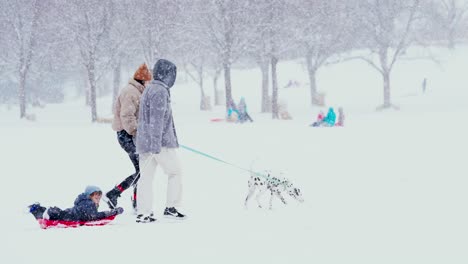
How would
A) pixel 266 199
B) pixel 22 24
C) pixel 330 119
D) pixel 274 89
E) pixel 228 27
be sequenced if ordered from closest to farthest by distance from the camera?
pixel 266 199 → pixel 330 119 → pixel 228 27 → pixel 274 89 → pixel 22 24

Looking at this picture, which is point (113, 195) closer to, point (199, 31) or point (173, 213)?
point (173, 213)

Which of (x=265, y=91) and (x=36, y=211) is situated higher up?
(x=265, y=91)

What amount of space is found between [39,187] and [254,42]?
2239 centimetres

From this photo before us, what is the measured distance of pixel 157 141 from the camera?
636 cm

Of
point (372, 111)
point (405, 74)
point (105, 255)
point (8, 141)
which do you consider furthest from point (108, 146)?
point (405, 74)

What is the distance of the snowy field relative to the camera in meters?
5.25

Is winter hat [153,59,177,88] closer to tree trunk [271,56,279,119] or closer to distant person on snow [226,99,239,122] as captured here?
distant person on snow [226,99,239,122]

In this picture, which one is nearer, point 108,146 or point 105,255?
point 105,255

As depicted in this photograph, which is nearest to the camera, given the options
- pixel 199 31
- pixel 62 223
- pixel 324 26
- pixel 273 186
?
pixel 62 223

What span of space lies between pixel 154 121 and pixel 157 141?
239 millimetres

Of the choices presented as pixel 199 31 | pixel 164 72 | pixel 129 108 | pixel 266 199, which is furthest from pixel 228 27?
pixel 164 72

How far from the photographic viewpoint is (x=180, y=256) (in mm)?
5055

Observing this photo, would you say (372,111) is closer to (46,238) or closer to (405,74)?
(405,74)

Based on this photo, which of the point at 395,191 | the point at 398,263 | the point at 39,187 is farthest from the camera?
the point at 39,187
